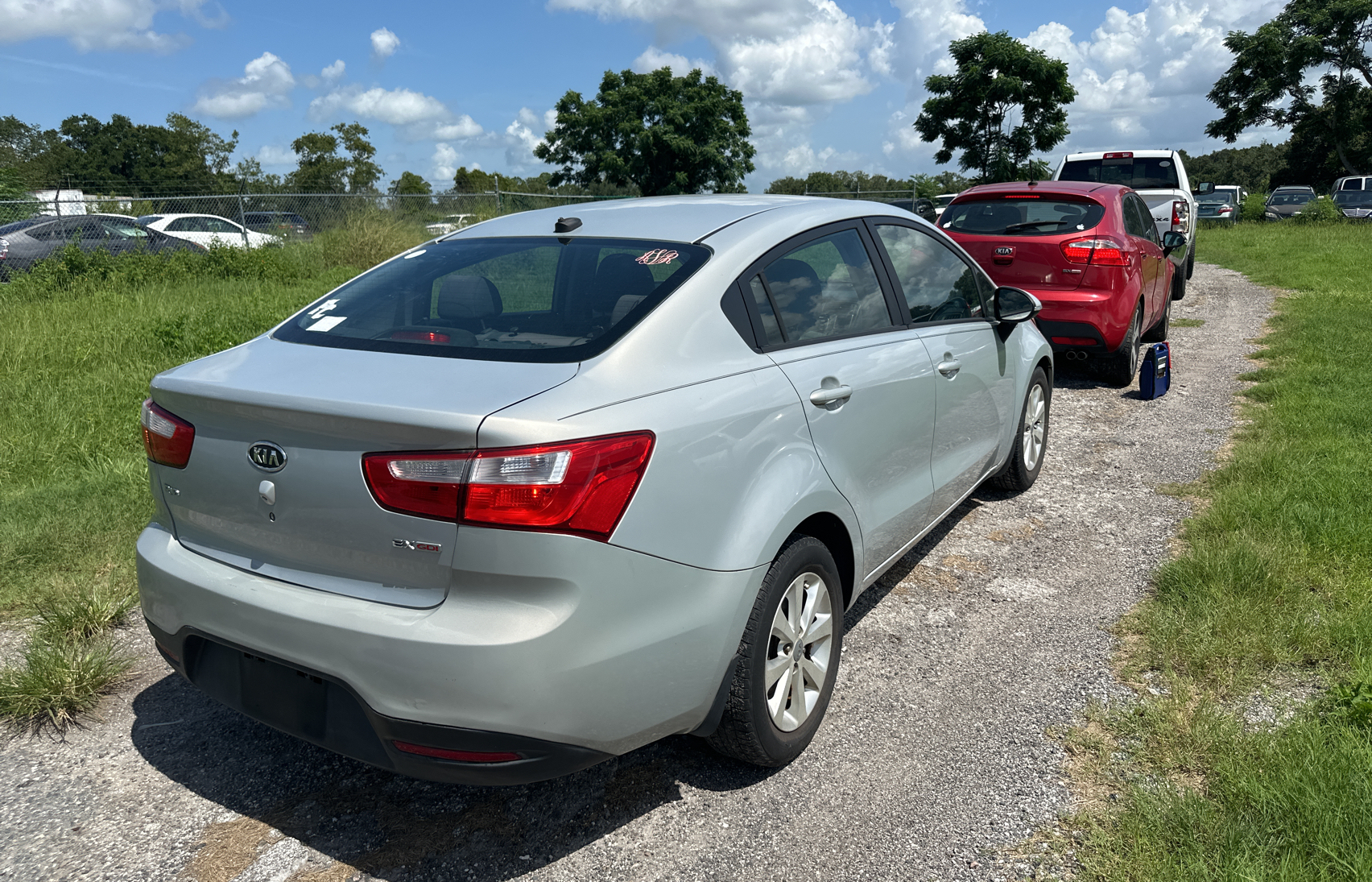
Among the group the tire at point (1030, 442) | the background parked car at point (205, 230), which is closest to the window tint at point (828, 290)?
the tire at point (1030, 442)

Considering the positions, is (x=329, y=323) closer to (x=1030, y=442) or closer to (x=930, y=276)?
(x=930, y=276)

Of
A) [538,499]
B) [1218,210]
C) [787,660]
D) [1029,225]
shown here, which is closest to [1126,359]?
[1029,225]

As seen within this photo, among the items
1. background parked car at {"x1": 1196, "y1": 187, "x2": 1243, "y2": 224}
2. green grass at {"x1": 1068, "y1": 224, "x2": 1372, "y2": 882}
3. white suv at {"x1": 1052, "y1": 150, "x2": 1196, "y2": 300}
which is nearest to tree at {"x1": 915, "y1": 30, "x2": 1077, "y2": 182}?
background parked car at {"x1": 1196, "y1": 187, "x2": 1243, "y2": 224}

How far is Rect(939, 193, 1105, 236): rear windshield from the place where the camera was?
773 centimetres

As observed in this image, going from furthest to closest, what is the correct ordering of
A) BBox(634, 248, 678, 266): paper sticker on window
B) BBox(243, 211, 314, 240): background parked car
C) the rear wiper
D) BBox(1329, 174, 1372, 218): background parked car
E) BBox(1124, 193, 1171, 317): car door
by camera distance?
BBox(1329, 174, 1372, 218): background parked car, BBox(243, 211, 314, 240): background parked car, BBox(1124, 193, 1171, 317): car door, the rear wiper, BBox(634, 248, 678, 266): paper sticker on window

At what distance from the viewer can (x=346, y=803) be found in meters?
2.77

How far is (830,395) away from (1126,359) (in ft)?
20.2

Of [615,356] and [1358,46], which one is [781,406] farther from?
[1358,46]

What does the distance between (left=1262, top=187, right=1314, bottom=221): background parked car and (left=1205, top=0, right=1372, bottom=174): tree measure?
10691 mm

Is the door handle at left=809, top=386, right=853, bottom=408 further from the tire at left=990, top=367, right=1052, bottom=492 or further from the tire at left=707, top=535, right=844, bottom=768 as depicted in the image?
the tire at left=990, top=367, right=1052, bottom=492

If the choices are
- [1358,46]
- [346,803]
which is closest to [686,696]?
[346,803]

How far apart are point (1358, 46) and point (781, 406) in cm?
5085

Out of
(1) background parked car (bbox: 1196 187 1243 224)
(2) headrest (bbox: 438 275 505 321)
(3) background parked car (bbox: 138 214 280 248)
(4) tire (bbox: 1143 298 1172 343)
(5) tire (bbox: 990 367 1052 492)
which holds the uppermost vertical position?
(1) background parked car (bbox: 1196 187 1243 224)

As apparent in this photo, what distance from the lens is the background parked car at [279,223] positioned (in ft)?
57.2
